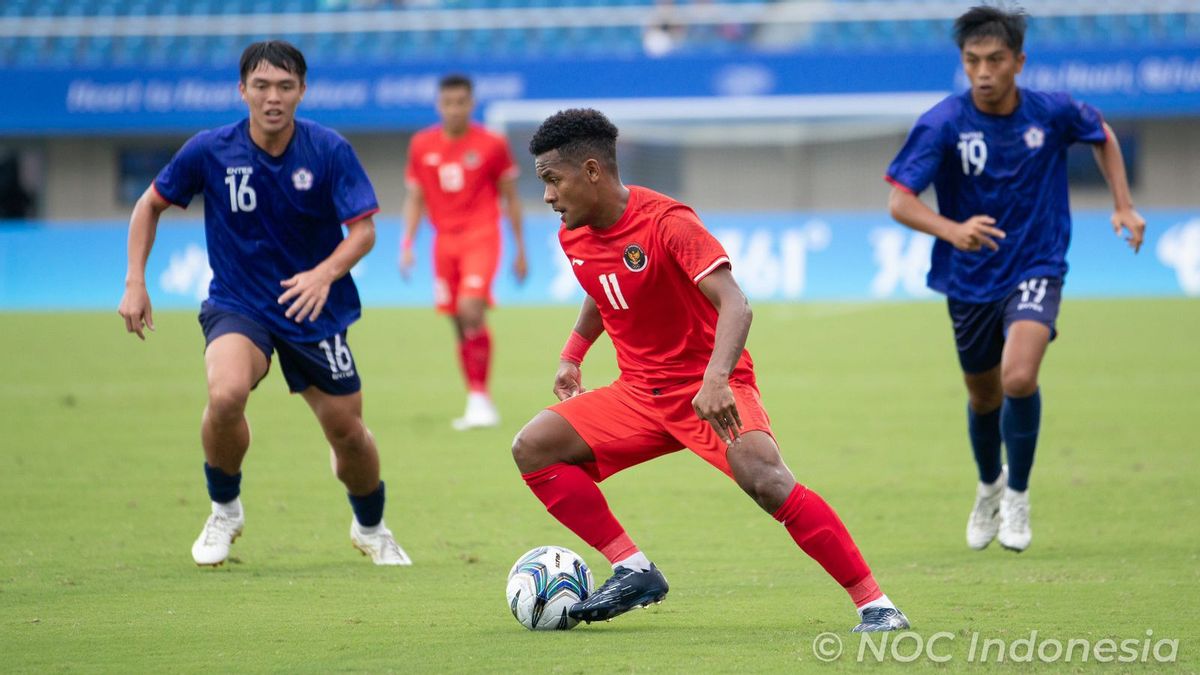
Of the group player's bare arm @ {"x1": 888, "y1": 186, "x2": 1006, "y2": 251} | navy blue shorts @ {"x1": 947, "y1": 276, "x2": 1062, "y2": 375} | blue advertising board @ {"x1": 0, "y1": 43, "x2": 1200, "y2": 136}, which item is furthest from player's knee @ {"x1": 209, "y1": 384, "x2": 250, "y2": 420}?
blue advertising board @ {"x1": 0, "y1": 43, "x2": 1200, "y2": 136}

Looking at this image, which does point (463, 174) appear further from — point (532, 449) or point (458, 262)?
point (532, 449)

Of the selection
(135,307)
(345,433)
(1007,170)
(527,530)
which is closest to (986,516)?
(1007,170)

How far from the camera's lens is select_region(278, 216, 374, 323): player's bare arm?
20.1 ft

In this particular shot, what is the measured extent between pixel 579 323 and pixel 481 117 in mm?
20419

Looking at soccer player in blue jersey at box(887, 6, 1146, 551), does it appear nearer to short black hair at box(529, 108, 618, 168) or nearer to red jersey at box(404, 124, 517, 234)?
short black hair at box(529, 108, 618, 168)

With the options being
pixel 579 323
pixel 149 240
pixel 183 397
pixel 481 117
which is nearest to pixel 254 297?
pixel 149 240

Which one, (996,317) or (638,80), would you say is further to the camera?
(638,80)

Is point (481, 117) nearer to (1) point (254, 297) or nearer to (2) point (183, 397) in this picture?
(2) point (183, 397)

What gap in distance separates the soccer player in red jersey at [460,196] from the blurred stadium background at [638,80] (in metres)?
10.0

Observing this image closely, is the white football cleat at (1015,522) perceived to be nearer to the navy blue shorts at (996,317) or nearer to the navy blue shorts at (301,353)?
the navy blue shorts at (996,317)

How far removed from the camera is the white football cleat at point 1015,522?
6.76m

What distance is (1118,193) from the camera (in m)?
7.12

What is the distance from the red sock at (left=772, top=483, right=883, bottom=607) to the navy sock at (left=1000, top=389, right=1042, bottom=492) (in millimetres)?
2063

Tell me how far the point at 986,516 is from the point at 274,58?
377cm
